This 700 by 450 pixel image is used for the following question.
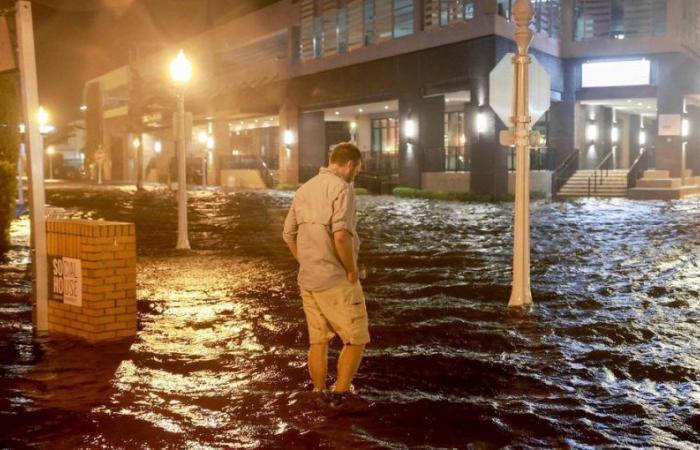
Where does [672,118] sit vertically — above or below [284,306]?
above

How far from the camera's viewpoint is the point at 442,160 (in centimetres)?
3788

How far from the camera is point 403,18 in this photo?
38.7 m

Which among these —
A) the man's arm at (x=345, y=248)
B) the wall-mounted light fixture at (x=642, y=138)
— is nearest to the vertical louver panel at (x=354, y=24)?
the wall-mounted light fixture at (x=642, y=138)

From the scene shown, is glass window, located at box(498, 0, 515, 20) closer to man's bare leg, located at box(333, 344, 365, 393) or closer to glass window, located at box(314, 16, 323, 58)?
glass window, located at box(314, 16, 323, 58)

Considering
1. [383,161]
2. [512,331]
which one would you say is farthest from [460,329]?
[383,161]

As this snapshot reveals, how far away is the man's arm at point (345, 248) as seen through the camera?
205 inches

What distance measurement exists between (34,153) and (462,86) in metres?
29.4

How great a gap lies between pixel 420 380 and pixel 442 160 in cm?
3205

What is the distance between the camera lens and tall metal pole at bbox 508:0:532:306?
915 centimetres

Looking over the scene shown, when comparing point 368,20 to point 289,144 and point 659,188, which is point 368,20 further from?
point 659,188

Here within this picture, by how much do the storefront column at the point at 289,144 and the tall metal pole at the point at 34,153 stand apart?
1558 inches

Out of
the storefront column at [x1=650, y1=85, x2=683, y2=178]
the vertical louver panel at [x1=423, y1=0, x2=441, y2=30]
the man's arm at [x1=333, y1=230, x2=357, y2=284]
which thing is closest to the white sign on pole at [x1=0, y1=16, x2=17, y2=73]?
the man's arm at [x1=333, y1=230, x2=357, y2=284]

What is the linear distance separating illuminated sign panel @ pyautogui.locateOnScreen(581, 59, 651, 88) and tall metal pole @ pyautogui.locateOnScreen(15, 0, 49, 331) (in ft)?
118

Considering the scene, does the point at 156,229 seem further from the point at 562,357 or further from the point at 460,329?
the point at 562,357
